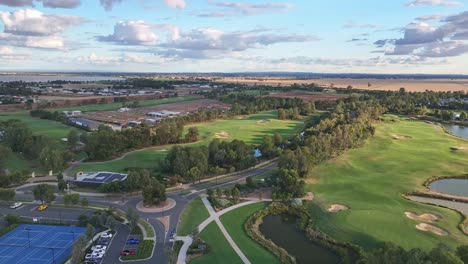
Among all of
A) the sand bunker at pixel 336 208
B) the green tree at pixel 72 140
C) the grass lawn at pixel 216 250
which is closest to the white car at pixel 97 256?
the grass lawn at pixel 216 250

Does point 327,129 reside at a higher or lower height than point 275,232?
higher

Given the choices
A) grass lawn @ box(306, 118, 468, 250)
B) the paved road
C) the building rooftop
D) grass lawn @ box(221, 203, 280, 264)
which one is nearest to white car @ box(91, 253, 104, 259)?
the paved road

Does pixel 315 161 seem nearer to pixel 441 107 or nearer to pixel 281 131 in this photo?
pixel 281 131

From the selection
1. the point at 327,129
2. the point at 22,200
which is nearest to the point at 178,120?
the point at 327,129

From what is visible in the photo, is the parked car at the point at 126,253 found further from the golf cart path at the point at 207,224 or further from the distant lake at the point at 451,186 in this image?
the distant lake at the point at 451,186

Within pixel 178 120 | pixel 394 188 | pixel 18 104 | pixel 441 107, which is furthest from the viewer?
pixel 441 107

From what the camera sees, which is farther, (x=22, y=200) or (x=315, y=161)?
(x=315, y=161)

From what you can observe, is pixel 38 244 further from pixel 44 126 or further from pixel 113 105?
pixel 113 105

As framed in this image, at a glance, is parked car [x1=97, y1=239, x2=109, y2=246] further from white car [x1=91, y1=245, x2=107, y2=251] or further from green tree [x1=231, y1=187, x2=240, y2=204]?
green tree [x1=231, y1=187, x2=240, y2=204]
